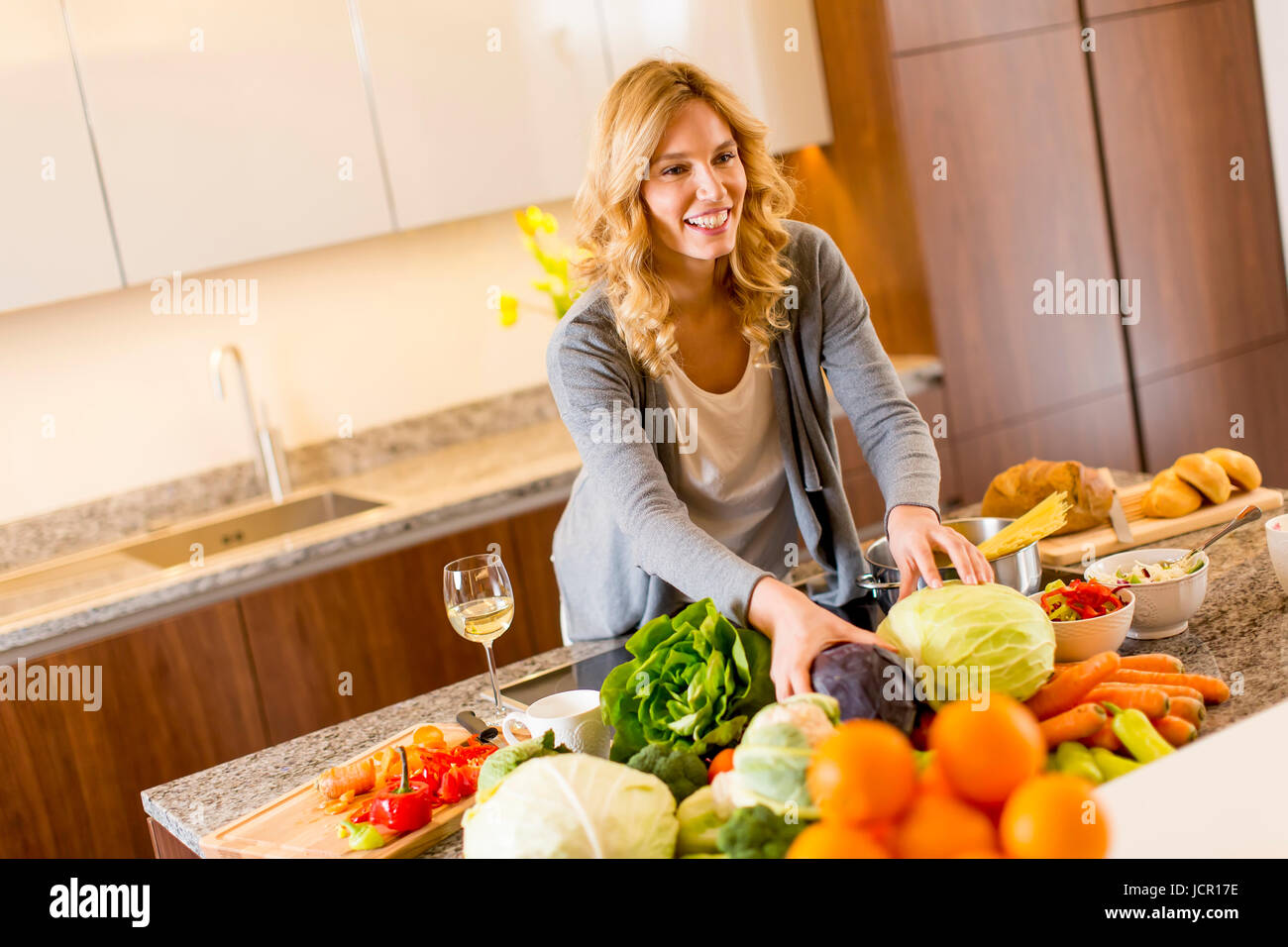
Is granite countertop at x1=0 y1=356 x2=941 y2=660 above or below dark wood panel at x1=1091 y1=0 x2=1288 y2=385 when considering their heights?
below

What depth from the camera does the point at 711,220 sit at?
5.81 ft

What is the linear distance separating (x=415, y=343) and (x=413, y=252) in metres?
0.27

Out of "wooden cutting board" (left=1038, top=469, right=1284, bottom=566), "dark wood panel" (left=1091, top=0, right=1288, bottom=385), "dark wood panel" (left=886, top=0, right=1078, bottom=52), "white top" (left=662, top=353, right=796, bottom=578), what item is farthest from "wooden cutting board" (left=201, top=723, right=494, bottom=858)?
"dark wood panel" (left=1091, top=0, right=1288, bottom=385)

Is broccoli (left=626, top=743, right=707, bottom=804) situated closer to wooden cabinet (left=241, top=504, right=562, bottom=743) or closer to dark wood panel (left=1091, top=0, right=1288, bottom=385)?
wooden cabinet (left=241, top=504, right=562, bottom=743)

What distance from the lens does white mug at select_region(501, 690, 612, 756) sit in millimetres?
1383

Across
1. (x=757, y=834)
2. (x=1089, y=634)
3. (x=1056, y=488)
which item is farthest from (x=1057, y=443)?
(x=757, y=834)

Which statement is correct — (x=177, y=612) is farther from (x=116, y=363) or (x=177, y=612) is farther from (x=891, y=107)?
(x=891, y=107)

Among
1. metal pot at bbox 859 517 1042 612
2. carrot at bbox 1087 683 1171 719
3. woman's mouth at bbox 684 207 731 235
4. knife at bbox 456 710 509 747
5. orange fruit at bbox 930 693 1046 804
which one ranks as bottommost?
knife at bbox 456 710 509 747

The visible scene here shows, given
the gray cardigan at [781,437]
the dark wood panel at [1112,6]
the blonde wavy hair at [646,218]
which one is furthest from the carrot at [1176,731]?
the dark wood panel at [1112,6]

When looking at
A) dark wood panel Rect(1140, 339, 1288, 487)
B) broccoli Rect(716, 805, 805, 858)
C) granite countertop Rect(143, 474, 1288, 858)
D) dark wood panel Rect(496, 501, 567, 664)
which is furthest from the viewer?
dark wood panel Rect(1140, 339, 1288, 487)

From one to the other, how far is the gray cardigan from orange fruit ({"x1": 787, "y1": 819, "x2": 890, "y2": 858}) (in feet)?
2.69

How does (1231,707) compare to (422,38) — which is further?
(422,38)

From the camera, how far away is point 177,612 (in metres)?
2.70
